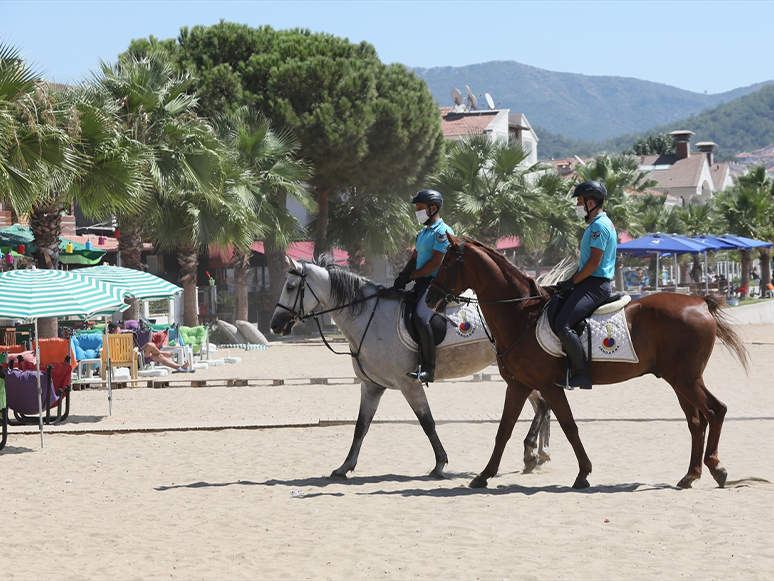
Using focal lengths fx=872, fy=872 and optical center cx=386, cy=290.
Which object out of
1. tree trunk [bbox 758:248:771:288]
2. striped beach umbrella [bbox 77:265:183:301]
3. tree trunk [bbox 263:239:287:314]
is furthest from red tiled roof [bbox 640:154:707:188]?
striped beach umbrella [bbox 77:265:183:301]

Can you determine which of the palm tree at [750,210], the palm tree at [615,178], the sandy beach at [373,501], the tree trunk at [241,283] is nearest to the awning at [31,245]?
the tree trunk at [241,283]

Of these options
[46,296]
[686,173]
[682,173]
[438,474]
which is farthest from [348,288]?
[682,173]

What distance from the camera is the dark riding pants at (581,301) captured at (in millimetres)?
7340

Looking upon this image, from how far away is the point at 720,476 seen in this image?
24.3 ft

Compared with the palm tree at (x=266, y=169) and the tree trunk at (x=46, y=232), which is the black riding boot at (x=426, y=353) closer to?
the tree trunk at (x=46, y=232)

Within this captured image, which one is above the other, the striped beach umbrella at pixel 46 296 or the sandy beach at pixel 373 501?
the striped beach umbrella at pixel 46 296

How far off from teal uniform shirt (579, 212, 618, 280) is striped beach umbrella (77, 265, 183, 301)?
9.82m

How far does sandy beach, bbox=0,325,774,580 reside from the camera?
544 cm

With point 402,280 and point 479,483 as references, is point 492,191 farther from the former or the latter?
point 479,483

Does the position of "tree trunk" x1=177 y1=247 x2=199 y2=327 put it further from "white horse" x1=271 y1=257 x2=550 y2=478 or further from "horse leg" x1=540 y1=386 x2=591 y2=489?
"horse leg" x1=540 y1=386 x2=591 y2=489

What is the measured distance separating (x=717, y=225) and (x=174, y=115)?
34.7 metres

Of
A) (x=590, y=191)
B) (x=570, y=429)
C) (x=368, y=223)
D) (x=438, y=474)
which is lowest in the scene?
(x=438, y=474)

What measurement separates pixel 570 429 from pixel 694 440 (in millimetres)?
1130

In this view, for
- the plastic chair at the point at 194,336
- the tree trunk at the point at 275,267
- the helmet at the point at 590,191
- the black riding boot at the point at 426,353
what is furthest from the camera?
the tree trunk at the point at 275,267
